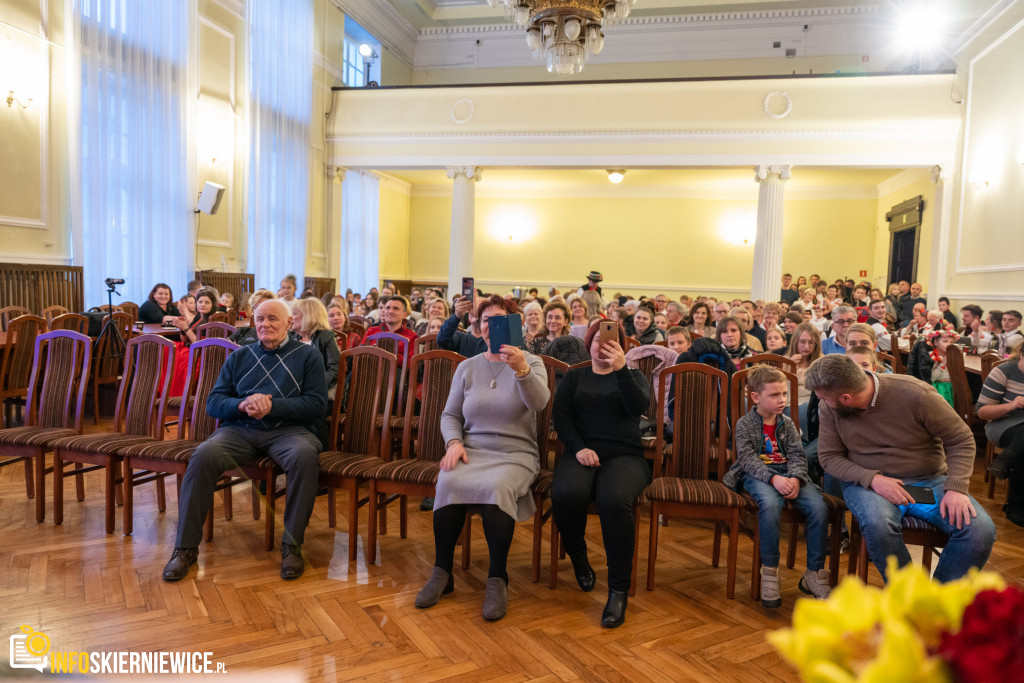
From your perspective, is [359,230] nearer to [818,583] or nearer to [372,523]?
[372,523]

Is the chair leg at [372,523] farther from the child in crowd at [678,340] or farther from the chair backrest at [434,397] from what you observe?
the child in crowd at [678,340]

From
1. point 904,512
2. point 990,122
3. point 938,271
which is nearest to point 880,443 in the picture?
point 904,512

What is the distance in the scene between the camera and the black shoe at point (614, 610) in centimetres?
241

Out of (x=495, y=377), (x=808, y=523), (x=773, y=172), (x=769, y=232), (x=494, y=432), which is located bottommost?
(x=808, y=523)

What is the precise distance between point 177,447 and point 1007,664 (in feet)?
10.4

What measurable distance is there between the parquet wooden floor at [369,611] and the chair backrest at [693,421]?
440 mm

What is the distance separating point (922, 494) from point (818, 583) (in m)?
0.50

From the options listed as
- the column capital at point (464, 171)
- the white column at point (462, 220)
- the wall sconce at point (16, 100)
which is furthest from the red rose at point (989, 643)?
the column capital at point (464, 171)

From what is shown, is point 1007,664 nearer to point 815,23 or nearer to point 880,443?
point 880,443

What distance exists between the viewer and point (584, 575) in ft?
8.97

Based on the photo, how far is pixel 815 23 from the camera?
516 inches

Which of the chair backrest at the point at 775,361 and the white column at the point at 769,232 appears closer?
the chair backrest at the point at 775,361

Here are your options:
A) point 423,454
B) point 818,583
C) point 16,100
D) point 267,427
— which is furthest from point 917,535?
point 16,100

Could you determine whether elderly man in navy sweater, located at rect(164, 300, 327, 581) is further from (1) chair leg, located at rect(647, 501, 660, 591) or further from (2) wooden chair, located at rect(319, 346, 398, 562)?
(1) chair leg, located at rect(647, 501, 660, 591)
